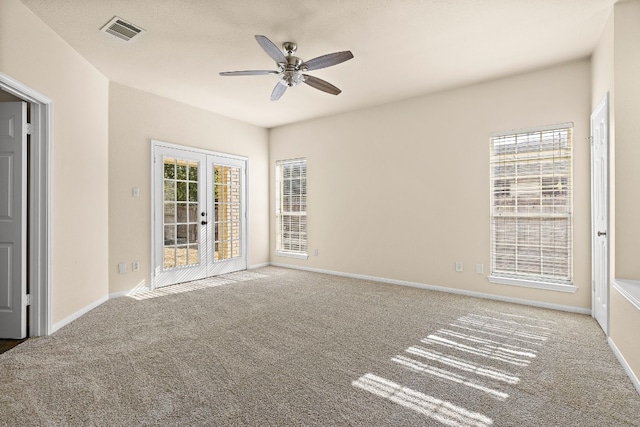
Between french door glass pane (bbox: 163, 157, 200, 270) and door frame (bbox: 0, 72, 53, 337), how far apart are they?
1858 millimetres

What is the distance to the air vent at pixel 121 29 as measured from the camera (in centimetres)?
287

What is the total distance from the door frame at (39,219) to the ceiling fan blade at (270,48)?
206 centimetres

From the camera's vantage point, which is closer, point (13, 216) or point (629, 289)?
point (629, 289)

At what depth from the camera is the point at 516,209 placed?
4.04 meters

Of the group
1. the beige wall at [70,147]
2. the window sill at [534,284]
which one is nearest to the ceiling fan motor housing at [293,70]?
the beige wall at [70,147]

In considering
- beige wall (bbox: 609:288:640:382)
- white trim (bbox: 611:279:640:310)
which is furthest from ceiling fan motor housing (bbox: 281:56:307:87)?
beige wall (bbox: 609:288:640:382)

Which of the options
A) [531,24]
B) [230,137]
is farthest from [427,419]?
[230,137]

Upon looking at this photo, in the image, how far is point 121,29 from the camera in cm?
298

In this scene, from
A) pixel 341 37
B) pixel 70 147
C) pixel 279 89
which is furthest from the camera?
pixel 279 89

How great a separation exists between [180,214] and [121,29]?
2693 mm

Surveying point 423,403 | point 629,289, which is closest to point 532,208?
point 629,289

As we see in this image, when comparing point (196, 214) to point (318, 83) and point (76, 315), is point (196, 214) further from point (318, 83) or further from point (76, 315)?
point (318, 83)

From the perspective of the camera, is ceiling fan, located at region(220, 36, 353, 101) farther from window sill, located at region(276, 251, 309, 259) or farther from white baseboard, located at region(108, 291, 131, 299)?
window sill, located at region(276, 251, 309, 259)

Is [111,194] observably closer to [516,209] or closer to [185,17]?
[185,17]
